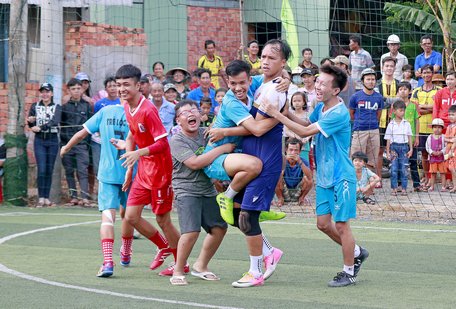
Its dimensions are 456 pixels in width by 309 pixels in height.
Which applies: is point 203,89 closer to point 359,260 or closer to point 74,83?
point 74,83

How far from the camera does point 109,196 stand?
9359mm

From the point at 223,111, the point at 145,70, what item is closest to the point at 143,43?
the point at 145,70

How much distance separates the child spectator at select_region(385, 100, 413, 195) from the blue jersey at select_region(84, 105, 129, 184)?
6.85 m

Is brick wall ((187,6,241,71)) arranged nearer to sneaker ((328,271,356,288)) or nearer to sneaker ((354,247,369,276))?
sneaker ((354,247,369,276))

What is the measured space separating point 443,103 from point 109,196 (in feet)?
26.9

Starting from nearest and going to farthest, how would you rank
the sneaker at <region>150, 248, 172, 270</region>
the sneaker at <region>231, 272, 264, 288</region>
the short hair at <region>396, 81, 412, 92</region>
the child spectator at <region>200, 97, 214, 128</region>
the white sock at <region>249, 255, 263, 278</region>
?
the sneaker at <region>231, 272, 264, 288</region> → the white sock at <region>249, 255, 263, 278</region> → the sneaker at <region>150, 248, 172, 270</region> → the child spectator at <region>200, 97, 214, 128</region> → the short hair at <region>396, 81, 412, 92</region>

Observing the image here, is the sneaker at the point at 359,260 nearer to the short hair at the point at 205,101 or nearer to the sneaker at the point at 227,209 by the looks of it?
the sneaker at the point at 227,209

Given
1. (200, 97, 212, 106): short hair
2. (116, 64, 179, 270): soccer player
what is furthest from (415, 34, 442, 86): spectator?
(116, 64, 179, 270): soccer player

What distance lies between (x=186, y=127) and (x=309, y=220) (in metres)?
5.46

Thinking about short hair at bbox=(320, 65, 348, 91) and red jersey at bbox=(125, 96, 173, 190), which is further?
red jersey at bbox=(125, 96, 173, 190)

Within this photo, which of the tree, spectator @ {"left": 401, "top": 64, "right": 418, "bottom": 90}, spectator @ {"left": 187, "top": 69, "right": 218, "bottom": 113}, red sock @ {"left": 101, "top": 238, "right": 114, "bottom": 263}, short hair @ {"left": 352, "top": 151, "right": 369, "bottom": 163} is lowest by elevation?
red sock @ {"left": 101, "top": 238, "right": 114, "bottom": 263}

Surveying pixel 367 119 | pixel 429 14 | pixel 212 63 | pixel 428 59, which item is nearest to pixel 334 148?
pixel 367 119

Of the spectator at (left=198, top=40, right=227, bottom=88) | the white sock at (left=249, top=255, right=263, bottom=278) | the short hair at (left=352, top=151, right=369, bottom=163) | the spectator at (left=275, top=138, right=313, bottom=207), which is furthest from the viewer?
the spectator at (left=198, top=40, right=227, bottom=88)

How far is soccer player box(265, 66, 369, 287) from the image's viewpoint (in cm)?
823
